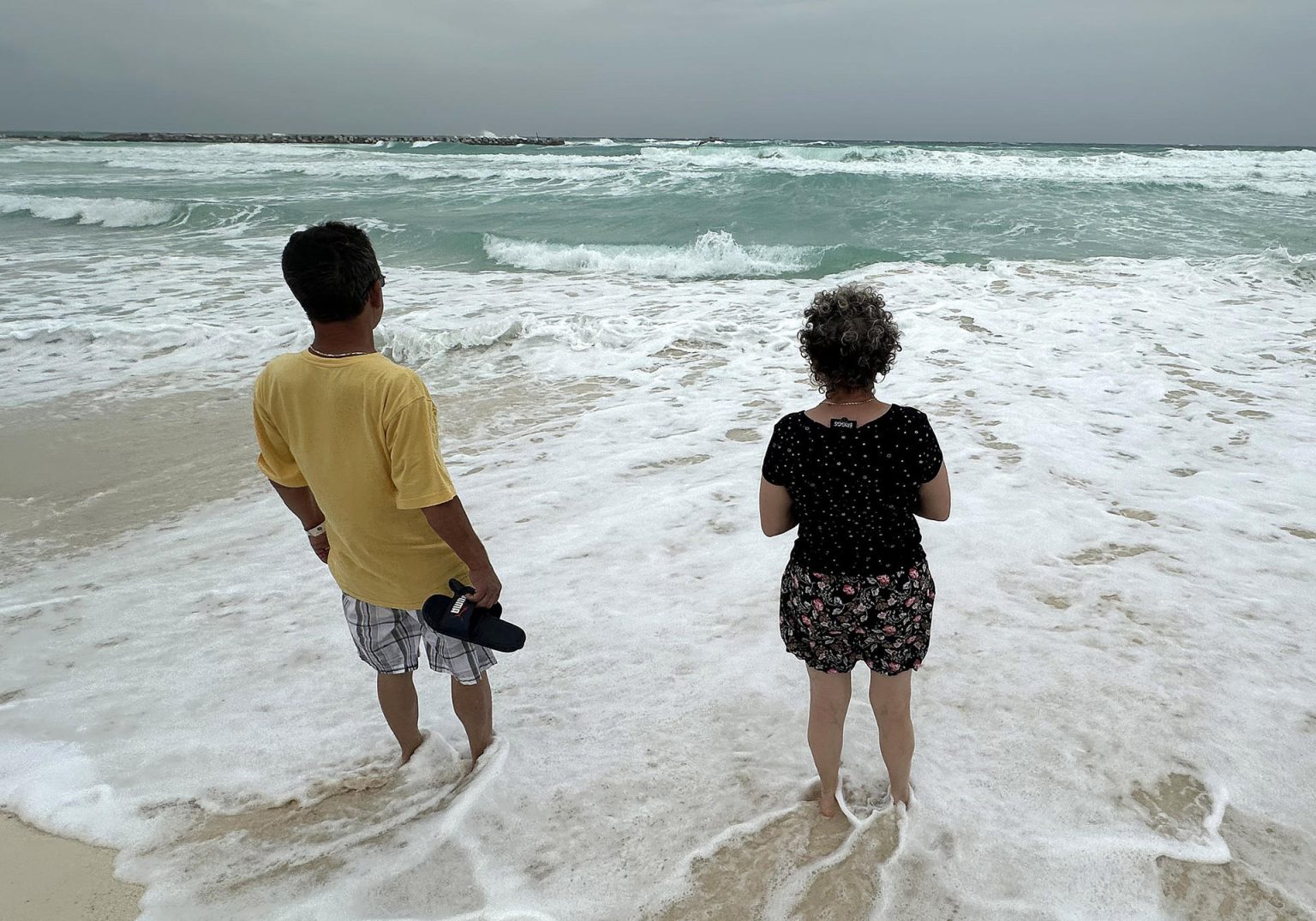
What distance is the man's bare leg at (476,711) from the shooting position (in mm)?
2465

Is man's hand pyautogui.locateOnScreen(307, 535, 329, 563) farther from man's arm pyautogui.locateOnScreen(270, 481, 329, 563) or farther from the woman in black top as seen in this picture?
the woman in black top

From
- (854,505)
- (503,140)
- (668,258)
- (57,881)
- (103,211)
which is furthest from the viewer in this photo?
(503,140)

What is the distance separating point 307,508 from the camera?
2.25m

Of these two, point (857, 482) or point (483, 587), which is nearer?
point (857, 482)

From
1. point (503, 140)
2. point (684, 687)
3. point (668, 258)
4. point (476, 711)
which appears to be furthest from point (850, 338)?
point (503, 140)

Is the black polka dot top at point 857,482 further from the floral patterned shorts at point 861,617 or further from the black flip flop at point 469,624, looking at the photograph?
the black flip flop at point 469,624

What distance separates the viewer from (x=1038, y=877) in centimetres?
221

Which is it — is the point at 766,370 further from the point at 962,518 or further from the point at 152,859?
the point at 152,859

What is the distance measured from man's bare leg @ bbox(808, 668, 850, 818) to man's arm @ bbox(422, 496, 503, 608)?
0.90 m

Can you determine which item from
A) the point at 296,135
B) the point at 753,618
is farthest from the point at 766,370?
the point at 296,135

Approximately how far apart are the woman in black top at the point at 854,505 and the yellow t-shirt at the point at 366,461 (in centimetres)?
85

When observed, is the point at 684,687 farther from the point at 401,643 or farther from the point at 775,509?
the point at 775,509

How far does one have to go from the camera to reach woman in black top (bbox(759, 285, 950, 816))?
1.86 metres

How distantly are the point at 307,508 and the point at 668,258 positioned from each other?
1244cm
